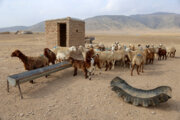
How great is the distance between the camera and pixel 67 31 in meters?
10.9

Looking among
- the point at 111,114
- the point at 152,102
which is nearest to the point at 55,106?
the point at 111,114

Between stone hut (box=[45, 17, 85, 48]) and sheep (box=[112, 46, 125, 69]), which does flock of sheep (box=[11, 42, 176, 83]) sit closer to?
sheep (box=[112, 46, 125, 69])

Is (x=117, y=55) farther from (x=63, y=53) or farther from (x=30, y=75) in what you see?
(x=30, y=75)

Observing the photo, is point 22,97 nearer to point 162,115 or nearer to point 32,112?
point 32,112

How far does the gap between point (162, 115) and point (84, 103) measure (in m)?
2.24

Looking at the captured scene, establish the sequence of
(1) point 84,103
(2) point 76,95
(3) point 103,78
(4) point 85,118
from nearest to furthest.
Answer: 1. (4) point 85,118
2. (1) point 84,103
3. (2) point 76,95
4. (3) point 103,78

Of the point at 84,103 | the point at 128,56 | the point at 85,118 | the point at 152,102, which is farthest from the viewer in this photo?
the point at 128,56

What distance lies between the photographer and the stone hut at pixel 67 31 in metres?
10.9

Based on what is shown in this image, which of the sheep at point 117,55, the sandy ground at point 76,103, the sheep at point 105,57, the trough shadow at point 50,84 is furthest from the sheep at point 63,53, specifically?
the sheep at point 117,55

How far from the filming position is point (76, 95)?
15.9 feet

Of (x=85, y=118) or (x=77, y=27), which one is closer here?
(x=85, y=118)

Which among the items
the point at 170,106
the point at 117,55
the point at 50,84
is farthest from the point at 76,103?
the point at 117,55

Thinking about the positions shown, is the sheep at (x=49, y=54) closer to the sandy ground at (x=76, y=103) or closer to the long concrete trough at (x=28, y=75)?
the long concrete trough at (x=28, y=75)

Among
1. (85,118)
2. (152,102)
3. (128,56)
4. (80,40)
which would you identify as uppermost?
(80,40)
